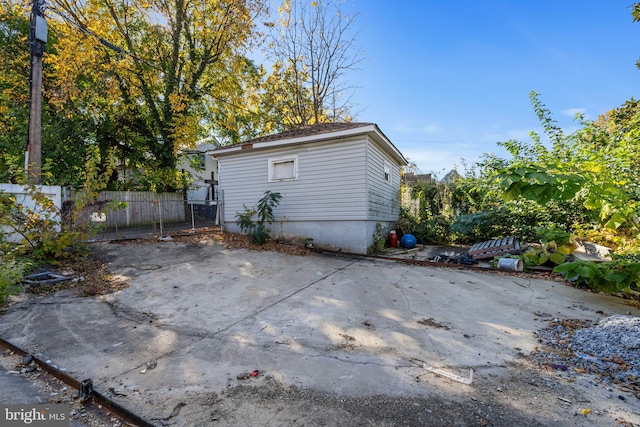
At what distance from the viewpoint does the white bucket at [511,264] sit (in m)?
6.11

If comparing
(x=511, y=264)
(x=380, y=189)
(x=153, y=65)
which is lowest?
(x=511, y=264)

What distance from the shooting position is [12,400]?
196cm

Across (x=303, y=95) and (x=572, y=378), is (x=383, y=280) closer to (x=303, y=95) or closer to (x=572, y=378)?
(x=572, y=378)

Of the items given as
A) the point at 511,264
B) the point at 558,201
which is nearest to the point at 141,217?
the point at 511,264

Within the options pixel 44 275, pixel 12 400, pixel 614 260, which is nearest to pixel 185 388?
pixel 12 400

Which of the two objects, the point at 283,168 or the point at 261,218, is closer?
the point at 261,218

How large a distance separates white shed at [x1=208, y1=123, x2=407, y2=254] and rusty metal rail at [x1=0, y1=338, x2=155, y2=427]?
6.46 metres

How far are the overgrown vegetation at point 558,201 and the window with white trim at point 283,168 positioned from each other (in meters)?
4.70

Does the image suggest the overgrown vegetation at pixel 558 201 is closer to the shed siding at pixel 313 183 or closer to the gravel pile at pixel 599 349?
the gravel pile at pixel 599 349

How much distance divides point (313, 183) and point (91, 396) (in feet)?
23.0

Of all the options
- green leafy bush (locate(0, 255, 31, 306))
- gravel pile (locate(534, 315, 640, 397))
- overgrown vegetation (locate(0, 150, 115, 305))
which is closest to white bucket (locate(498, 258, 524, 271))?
gravel pile (locate(534, 315, 640, 397))

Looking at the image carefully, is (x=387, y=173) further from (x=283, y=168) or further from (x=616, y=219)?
(x=616, y=219)

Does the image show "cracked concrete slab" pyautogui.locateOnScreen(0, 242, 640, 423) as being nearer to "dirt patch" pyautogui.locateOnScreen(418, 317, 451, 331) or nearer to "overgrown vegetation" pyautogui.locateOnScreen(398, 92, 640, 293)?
"dirt patch" pyautogui.locateOnScreen(418, 317, 451, 331)

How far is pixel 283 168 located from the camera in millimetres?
9008
